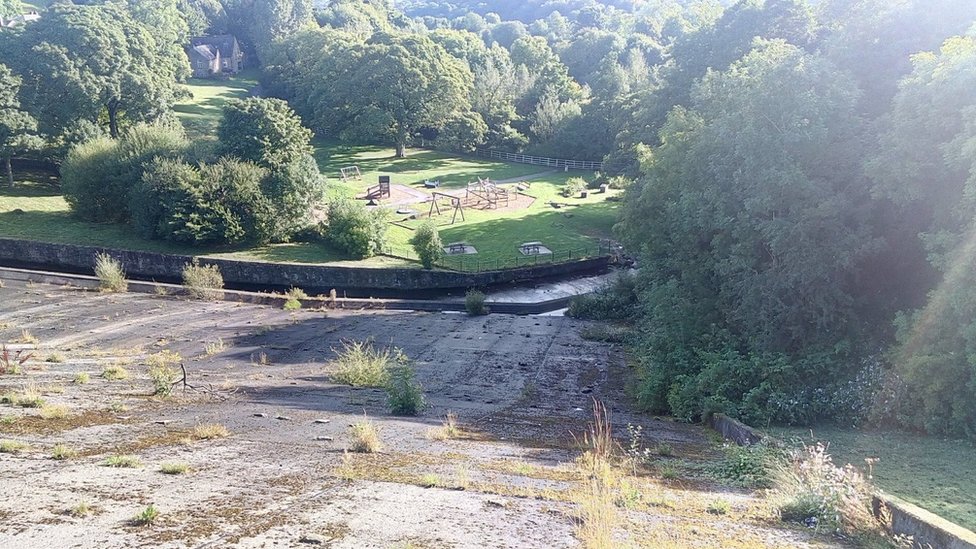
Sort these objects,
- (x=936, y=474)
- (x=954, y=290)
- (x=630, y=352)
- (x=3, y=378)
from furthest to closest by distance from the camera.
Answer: (x=630, y=352) → (x=3, y=378) → (x=954, y=290) → (x=936, y=474)

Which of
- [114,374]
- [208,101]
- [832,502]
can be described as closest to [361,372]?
[114,374]

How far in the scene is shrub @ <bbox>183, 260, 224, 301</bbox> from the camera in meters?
29.0

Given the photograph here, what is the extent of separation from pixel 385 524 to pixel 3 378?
11.7 m

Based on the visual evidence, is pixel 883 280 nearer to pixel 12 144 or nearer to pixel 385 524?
pixel 385 524

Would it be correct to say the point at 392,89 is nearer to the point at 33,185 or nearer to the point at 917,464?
the point at 33,185

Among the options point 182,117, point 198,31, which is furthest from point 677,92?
point 198,31

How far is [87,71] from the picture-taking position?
4103 cm

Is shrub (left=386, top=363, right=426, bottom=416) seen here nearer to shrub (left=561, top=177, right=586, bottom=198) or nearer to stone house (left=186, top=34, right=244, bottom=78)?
shrub (left=561, top=177, right=586, bottom=198)

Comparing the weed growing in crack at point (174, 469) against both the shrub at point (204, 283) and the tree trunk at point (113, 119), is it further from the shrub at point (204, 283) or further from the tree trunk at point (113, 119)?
the tree trunk at point (113, 119)

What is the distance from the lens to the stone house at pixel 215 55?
85750 millimetres

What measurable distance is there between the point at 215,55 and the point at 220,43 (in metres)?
3.91

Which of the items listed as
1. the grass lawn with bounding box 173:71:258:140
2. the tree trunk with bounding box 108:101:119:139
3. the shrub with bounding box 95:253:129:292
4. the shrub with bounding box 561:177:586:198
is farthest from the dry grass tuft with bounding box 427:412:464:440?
the grass lawn with bounding box 173:71:258:140

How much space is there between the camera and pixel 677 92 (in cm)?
3769

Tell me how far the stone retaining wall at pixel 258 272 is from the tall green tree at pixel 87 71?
9958mm
